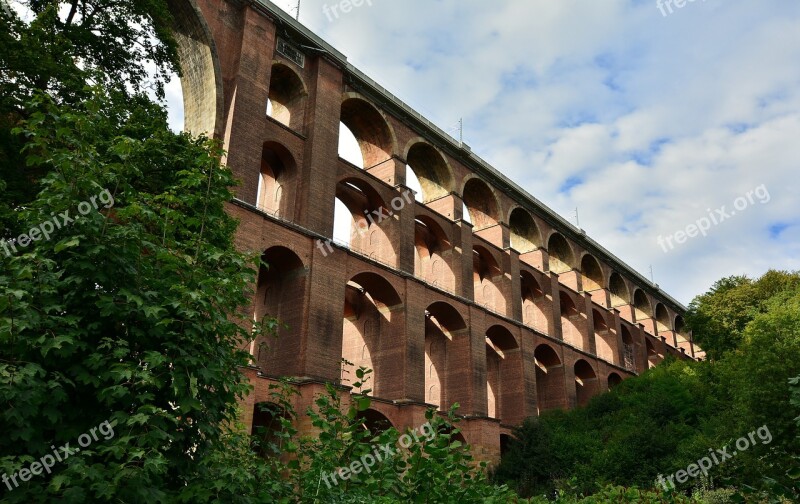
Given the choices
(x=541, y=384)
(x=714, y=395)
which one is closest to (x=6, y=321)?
(x=714, y=395)

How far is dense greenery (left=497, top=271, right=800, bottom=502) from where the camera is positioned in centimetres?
1828

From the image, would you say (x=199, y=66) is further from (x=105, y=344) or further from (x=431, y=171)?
(x=105, y=344)

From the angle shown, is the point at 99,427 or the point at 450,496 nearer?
the point at 99,427

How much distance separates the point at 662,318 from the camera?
5006cm

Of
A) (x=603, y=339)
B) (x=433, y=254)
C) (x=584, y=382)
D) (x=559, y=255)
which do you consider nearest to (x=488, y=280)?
(x=433, y=254)

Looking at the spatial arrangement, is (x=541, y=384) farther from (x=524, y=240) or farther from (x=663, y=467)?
(x=663, y=467)

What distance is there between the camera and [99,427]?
4387 millimetres

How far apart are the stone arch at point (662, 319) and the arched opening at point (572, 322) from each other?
1593 cm

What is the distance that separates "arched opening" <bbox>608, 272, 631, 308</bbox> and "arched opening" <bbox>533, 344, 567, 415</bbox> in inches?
482

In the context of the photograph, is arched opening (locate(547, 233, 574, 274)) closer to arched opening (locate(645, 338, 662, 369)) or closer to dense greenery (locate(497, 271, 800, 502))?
dense greenery (locate(497, 271, 800, 502))

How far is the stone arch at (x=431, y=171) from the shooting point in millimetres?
29156

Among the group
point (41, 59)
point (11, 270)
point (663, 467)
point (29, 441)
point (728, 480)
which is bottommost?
point (728, 480)

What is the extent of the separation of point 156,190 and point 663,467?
63.5ft

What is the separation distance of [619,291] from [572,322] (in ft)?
27.5
